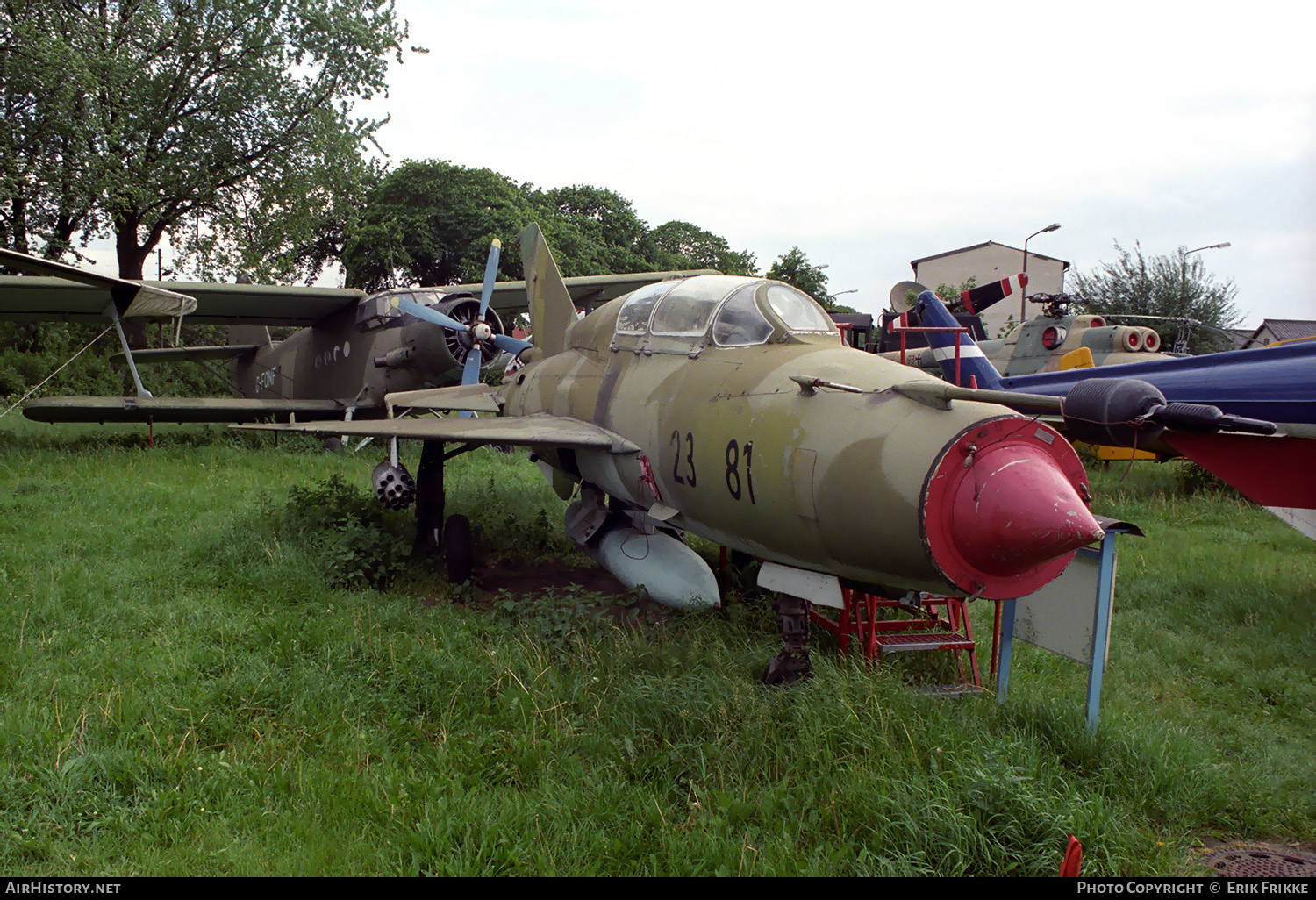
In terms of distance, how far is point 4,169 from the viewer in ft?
60.8

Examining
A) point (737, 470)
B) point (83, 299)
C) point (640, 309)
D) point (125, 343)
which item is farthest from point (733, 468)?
point (83, 299)

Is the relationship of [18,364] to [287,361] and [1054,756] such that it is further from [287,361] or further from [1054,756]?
[1054,756]

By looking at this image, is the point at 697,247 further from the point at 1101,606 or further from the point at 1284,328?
the point at 1101,606

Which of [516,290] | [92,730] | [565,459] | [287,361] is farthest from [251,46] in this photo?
[92,730]

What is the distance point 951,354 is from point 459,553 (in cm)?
557

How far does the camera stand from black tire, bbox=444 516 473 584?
25.0 feet

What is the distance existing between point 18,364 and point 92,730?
81.0ft

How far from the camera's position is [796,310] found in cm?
516

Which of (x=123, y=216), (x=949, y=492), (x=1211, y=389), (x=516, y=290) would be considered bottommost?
(x=949, y=492)

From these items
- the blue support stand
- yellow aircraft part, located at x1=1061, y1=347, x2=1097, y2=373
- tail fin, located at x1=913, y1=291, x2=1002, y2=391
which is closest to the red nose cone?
the blue support stand

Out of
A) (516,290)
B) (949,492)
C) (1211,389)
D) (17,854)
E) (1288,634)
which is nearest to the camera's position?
(17,854)

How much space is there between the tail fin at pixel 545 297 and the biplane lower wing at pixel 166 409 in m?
6.87

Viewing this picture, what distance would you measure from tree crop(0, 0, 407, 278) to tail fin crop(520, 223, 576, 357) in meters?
15.4

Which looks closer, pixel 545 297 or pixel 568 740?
pixel 568 740
